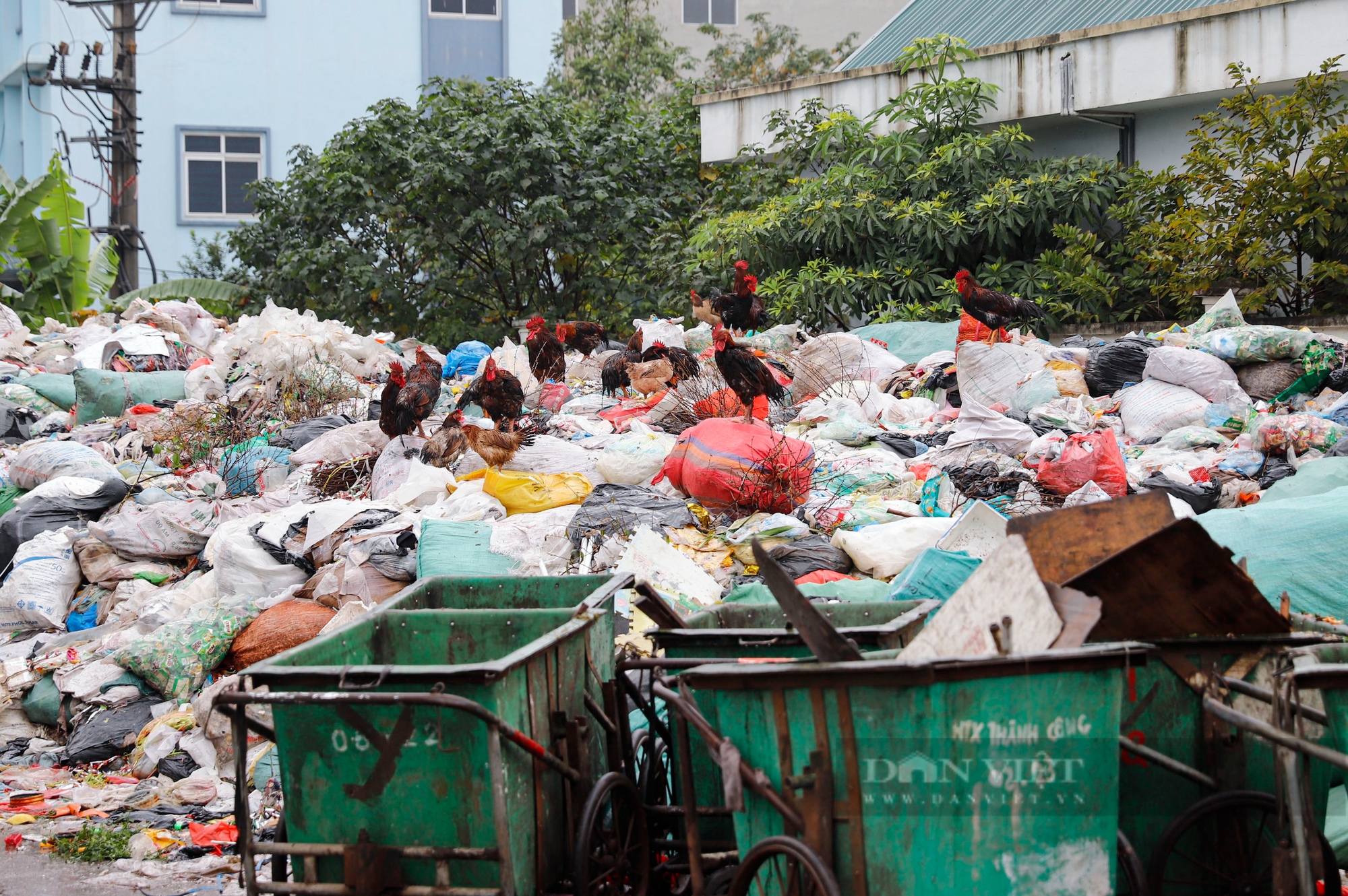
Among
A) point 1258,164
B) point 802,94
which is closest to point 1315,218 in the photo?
point 1258,164

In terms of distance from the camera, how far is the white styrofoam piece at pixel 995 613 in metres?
2.71

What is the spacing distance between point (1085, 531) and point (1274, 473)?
389cm

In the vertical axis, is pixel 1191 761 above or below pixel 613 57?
below

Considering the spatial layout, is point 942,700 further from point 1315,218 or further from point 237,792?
point 1315,218

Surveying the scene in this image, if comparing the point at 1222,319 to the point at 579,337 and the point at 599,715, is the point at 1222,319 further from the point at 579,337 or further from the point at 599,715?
the point at 599,715

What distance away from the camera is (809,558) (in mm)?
5715

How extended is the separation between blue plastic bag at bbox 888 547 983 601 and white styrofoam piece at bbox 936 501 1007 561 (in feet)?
1.32

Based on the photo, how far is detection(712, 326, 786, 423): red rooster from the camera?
25.5 feet

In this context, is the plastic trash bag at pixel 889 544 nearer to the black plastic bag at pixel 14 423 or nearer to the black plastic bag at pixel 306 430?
the black plastic bag at pixel 306 430

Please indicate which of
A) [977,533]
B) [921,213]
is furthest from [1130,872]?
[921,213]

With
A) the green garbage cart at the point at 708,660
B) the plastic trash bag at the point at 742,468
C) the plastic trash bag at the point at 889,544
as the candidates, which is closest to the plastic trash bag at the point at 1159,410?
the plastic trash bag at the point at 742,468

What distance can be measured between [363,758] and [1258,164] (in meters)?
10.4

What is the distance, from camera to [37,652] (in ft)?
20.6

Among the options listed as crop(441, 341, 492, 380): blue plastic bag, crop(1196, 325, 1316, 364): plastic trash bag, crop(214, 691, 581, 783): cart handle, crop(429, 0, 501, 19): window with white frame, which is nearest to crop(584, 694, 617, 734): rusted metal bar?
crop(214, 691, 581, 783): cart handle
